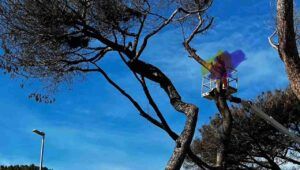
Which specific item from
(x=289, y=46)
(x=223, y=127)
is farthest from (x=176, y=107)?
(x=289, y=46)

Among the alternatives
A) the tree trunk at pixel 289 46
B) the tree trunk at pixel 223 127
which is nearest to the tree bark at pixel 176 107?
the tree trunk at pixel 223 127

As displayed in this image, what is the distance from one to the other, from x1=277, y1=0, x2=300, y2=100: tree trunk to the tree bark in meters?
1.94

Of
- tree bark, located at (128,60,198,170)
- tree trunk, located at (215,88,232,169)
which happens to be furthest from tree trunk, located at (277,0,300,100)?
tree bark, located at (128,60,198,170)

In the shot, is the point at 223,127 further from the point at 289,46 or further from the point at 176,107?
the point at 289,46

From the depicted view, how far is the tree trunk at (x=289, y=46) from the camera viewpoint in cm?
894

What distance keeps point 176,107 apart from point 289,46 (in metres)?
2.19

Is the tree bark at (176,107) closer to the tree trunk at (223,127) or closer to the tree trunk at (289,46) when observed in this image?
the tree trunk at (223,127)

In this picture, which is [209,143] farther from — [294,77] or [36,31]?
[36,31]

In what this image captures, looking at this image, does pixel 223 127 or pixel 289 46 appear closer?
pixel 223 127

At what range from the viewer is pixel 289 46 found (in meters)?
8.95

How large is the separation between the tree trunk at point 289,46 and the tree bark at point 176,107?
194 cm

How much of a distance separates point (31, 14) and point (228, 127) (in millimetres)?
3306

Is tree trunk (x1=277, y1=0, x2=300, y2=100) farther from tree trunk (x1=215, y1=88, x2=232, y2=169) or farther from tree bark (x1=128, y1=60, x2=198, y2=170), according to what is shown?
tree bark (x1=128, y1=60, x2=198, y2=170)

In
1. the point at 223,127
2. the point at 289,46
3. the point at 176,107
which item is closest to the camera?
the point at 176,107
